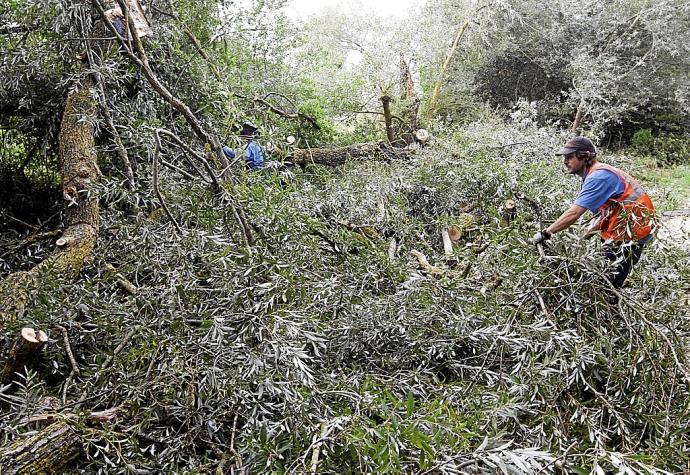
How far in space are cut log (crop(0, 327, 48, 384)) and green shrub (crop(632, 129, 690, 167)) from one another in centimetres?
1141

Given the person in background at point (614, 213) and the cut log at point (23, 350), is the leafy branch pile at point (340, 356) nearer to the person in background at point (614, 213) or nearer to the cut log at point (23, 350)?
the cut log at point (23, 350)

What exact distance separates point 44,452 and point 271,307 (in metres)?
0.84

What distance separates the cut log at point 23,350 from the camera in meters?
2.03

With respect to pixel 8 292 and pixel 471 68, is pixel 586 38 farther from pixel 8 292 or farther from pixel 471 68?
pixel 8 292

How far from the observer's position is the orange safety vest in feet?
8.48

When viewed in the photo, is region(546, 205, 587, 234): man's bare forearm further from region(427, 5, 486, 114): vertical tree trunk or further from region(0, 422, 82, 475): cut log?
region(427, 5, 486, 114): vertical tree trunk

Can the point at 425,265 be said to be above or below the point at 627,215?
below

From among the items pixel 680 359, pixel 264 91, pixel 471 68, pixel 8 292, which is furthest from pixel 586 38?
pixel 8 292

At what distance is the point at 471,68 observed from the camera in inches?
440

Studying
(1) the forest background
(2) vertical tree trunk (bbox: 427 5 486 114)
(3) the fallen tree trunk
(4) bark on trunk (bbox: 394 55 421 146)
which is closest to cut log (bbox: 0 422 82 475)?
(1) the forest background

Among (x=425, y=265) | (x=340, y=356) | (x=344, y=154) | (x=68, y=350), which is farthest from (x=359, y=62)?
(x=68, y=350)

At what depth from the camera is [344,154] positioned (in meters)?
6.36

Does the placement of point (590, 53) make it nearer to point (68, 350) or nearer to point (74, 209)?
point (74, 209)

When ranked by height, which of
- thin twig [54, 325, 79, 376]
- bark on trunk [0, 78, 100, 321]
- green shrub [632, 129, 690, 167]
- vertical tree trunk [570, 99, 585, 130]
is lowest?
green shrub [632, 129, 690, 167]
